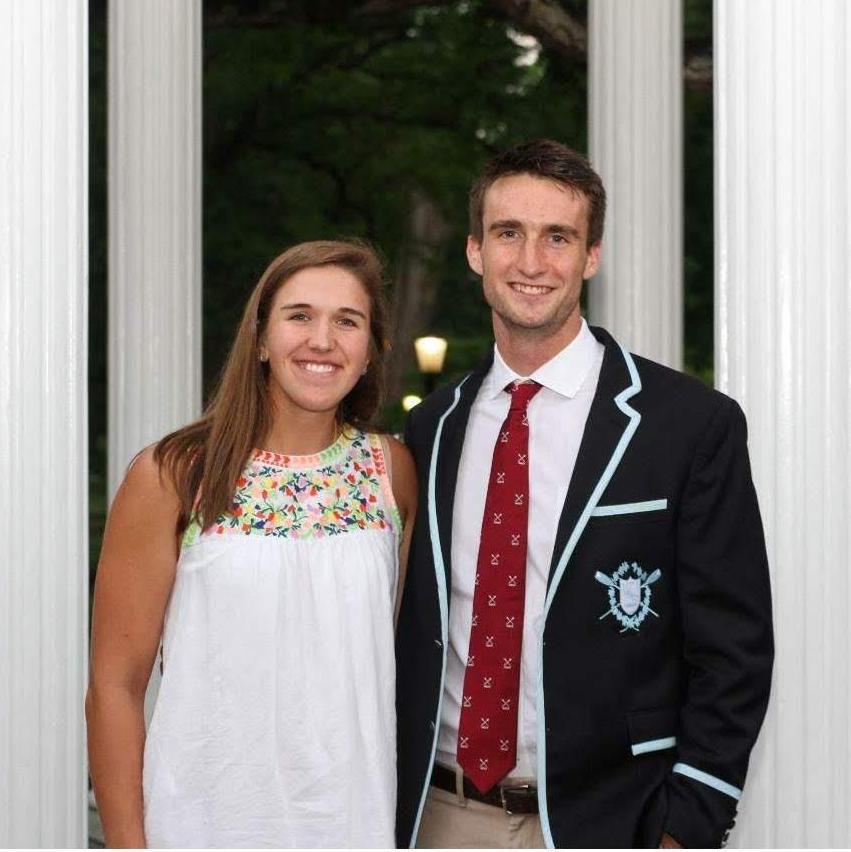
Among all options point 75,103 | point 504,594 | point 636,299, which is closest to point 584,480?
point 504,594

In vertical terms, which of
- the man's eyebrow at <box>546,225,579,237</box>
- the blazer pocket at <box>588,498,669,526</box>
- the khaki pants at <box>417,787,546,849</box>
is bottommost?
the khaki pants at <box>417,787,546,849</box>

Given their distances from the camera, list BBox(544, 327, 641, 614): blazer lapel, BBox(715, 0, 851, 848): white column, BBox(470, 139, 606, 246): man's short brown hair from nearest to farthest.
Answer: BBox(715, 0, 851, 848): white column, BBox(544, 327, 641, 614): blazer lapel, BBox(470, 139, 606, 246): man's short brown hair

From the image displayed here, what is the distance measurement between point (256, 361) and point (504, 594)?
939mm

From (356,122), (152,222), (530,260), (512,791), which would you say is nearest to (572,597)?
(512,791)

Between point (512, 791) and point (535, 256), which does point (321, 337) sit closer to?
point (535, 256)

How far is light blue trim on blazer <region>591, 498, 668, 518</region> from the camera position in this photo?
3.85m

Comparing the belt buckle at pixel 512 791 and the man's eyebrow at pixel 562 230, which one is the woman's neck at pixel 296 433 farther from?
the belt buckle at pixel 512 791

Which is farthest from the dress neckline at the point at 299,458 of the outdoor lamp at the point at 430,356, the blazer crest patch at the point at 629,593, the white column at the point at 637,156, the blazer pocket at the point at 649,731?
the outdoor lamp at the point at 430,356

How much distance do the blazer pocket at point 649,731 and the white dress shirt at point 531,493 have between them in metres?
0.26

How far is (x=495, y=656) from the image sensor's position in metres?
3.96

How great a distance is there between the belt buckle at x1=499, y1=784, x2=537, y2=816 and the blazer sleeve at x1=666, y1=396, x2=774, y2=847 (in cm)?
38

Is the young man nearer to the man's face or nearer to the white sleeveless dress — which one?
the man's face

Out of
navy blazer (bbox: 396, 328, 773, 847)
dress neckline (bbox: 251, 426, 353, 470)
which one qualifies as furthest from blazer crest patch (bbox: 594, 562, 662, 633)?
dress neckline (bbox: 251, 426, 353, 470)

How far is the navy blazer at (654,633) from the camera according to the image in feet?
12.4
